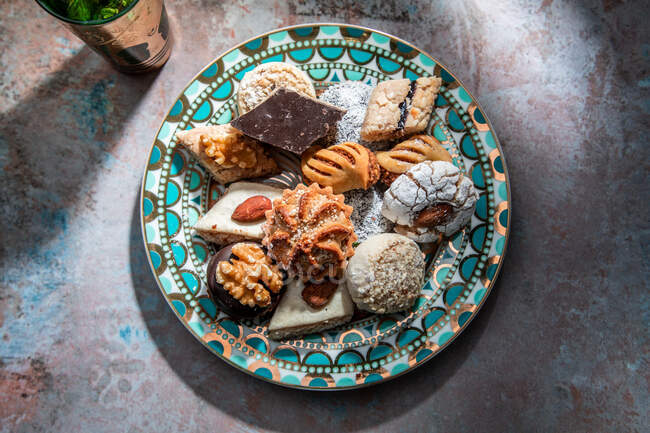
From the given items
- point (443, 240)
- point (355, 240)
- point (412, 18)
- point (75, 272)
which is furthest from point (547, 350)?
point (75, 272)

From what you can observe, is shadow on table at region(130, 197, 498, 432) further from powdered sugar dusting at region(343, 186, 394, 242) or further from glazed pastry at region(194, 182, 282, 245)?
powdered sugar dusting at region(343, 186, 394, 242)

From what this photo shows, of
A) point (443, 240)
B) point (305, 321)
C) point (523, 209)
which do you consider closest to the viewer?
point (305, 321)

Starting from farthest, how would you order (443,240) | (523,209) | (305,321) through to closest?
(523,209) < (443,240) < (305,321)

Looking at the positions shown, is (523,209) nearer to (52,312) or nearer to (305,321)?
(305,321)

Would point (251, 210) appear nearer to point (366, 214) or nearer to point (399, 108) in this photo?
point (366, 214)

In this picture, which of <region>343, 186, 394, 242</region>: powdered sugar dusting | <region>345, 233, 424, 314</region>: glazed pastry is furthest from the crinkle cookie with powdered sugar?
<region>345, 233, 424, 314</region>: glazed pastry

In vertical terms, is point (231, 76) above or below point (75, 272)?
above
